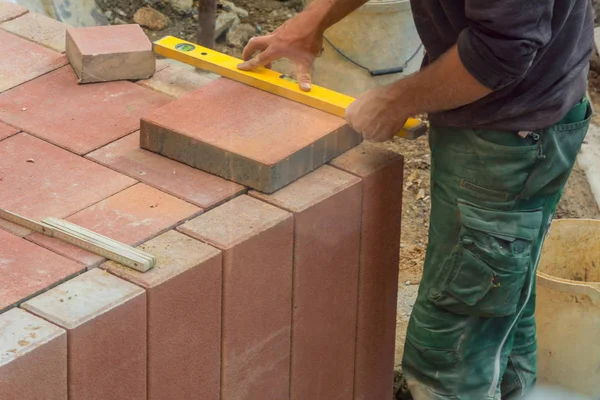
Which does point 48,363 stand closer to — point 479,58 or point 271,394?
point 271,394

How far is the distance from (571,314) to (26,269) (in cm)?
227

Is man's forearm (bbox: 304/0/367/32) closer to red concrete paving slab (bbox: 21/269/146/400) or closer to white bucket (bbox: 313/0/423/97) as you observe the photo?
red concrete paving slab (bbox: 21/269/146/400)

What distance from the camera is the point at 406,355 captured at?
3.48 metres

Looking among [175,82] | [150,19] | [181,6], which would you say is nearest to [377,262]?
[175,82]

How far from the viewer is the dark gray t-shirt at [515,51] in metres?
2.60

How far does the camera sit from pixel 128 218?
2838 millimetres

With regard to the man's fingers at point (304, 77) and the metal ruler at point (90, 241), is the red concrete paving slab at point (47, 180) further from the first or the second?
the man's fingers at point (304, 77)

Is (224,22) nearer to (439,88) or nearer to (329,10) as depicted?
(329,10)

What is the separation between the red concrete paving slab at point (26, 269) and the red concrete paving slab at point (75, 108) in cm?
56

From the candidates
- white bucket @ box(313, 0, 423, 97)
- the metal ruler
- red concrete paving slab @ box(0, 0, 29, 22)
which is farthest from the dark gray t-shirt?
white bucket @ box(313, 0, 423, 97)

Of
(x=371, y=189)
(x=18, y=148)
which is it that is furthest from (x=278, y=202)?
(x=18, y=148)

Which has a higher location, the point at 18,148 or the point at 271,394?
the point at 18,148

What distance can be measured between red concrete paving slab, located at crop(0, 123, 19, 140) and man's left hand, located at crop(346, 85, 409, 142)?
1.03 meters

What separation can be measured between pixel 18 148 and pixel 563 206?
10.5 ft
